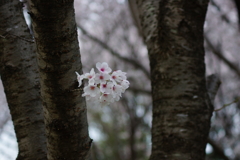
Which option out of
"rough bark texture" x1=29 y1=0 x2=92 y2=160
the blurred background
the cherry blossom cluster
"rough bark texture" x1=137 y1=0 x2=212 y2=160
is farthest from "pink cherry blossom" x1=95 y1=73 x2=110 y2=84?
the blurred background

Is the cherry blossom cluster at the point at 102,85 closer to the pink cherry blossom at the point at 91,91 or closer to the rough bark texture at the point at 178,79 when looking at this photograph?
the pink cherry blossom at the point at 91,91

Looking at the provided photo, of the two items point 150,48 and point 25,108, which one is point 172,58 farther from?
point 25,108

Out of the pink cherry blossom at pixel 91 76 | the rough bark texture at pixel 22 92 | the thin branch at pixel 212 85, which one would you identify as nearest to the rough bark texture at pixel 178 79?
the thin branch at pixel 212 85

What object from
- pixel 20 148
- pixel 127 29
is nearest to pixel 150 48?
pixel 20 148

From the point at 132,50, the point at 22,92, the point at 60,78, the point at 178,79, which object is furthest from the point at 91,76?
the point at 132,50

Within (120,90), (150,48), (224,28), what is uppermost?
(224,28)

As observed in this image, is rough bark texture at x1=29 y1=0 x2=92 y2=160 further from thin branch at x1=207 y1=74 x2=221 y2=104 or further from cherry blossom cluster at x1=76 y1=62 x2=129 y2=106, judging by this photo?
thin branch at x1=207 y1=74 x2=221 y2=104
